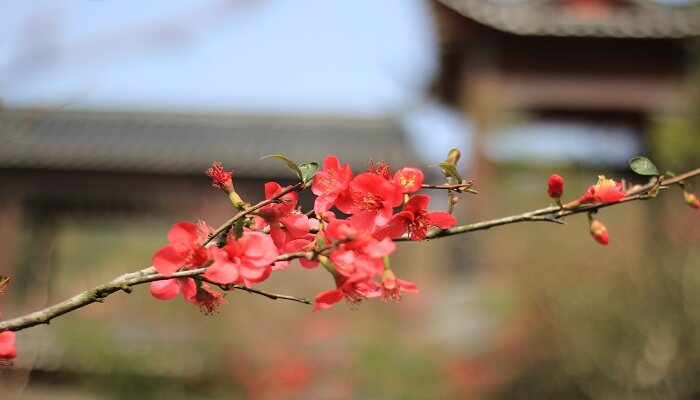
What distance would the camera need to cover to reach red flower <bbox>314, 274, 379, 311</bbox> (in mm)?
1041

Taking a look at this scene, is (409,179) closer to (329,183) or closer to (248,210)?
(329,183)

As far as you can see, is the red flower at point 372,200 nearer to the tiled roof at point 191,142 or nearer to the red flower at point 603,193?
the red flower at point 603,193

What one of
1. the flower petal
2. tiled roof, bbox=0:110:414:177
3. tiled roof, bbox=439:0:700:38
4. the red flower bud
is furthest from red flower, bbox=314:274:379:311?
tiled roof, bbox=439:0:700:38

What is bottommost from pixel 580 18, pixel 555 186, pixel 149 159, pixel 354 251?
pixel 354 251

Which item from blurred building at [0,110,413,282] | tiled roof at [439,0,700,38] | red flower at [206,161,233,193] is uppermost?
tiled roof at [439,0,700,38]

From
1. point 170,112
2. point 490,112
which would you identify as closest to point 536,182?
point 490,112

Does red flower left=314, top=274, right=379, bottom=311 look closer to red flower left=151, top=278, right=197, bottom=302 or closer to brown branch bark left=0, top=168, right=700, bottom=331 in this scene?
brown branch bark left=0, top=168, right=700, bottom=331

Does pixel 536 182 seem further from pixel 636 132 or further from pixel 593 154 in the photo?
pixel 636 132

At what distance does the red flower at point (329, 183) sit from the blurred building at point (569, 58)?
29.0 ft

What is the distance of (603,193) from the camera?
1.10m

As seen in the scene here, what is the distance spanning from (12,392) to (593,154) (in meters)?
8.54

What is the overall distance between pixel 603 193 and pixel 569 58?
9.72 meters

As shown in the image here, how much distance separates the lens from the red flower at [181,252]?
997 mm

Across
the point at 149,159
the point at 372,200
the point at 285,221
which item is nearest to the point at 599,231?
the point at 372,200
